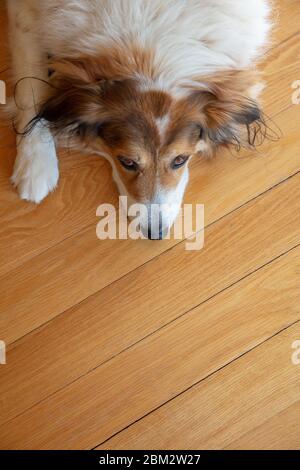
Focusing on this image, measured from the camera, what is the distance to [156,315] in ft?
5.64

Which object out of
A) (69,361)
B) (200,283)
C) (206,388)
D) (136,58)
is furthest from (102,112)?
(206,388)

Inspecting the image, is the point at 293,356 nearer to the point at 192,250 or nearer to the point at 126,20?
the point at 192,250

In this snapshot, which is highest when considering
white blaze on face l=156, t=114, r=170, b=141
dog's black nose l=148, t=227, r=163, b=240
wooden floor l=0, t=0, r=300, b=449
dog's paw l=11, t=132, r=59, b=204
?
white blaze on face l=156, t=114, r=170, b=141

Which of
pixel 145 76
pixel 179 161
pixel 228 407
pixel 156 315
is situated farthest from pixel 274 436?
pixel 145 76

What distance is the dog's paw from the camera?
164 cm

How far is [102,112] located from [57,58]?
18 cm

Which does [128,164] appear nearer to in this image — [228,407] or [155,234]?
[155,234]

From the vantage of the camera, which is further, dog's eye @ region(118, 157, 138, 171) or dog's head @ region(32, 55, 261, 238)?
dog's eye @ region(118, 157, 138, 171)

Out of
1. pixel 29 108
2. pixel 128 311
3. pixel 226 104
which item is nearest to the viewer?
pixel 226 104

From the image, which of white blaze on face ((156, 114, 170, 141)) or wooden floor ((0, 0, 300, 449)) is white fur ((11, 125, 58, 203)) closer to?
wooden floor ((0, 0, 300, 449))

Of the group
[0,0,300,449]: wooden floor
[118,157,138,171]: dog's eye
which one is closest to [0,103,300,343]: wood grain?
[0,0,300,449]: wooden floor

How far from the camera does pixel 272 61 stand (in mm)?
1769

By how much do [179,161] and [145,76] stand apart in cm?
26

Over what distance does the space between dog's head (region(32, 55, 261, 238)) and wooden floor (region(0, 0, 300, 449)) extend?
0.25 meters
